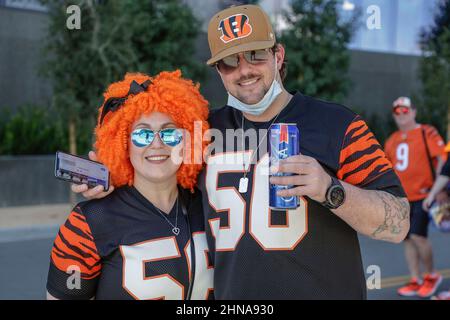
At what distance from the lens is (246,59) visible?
2758 mm

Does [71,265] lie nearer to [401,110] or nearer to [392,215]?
[392,215]

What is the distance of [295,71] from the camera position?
15305mm

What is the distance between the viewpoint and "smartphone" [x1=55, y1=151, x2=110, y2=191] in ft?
8.41

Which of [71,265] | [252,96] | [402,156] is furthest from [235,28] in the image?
[402,156]

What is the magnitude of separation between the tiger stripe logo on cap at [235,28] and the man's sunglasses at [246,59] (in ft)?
0.27

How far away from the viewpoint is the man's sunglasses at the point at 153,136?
2791 millimetres

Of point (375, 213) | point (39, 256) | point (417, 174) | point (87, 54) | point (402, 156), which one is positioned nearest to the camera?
point (375, 213)

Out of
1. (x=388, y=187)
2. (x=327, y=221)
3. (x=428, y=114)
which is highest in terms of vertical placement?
(x=428, y=114)

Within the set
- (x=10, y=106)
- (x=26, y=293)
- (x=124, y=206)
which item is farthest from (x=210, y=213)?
(x=10, y=106)

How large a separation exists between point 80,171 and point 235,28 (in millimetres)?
996

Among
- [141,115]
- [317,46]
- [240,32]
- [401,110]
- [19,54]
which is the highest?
[317,46]

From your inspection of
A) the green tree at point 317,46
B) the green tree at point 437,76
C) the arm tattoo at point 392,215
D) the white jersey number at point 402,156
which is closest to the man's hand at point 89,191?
the arm tattoo at point 392,215
